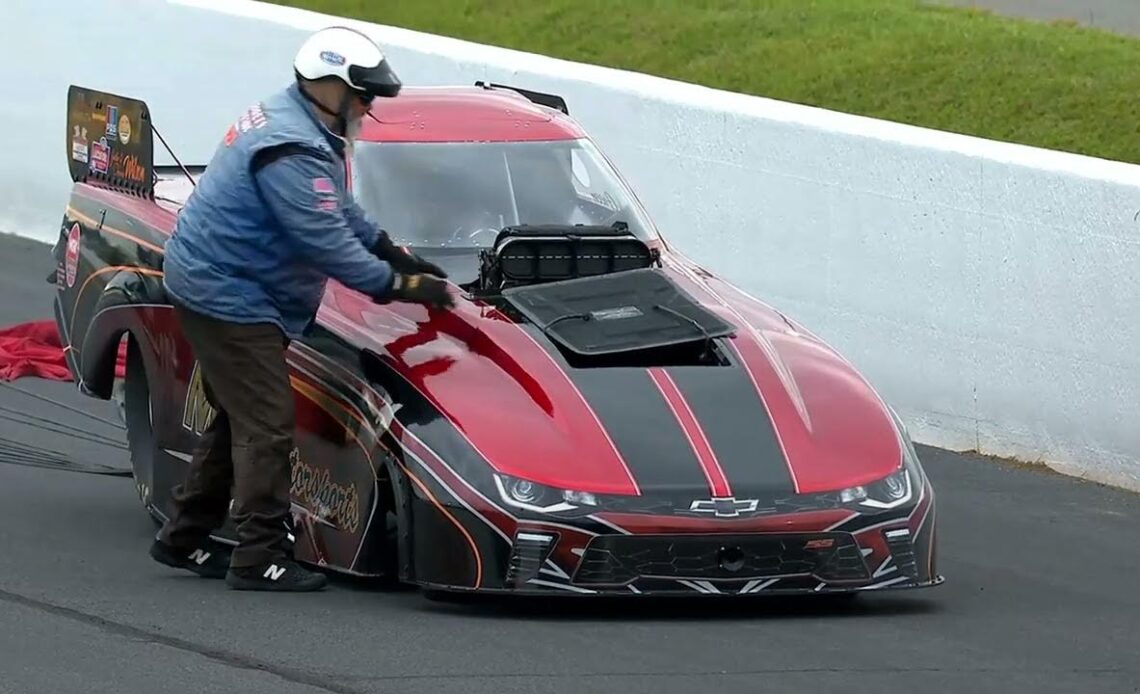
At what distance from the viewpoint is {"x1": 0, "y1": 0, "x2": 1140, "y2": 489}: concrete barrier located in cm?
968

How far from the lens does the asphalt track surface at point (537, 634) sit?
19.5 ft

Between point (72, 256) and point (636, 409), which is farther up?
point (636, 409)

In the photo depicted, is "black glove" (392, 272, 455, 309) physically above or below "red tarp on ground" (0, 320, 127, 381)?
above

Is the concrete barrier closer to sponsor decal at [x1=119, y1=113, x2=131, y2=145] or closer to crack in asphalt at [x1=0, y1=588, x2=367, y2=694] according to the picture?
sponsor decal at [x1=119, y1=113, x2=131, y2=145]

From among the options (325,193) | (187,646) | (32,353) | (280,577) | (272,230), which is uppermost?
(325,193)

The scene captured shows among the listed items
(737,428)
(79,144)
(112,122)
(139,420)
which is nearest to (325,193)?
(737,428)

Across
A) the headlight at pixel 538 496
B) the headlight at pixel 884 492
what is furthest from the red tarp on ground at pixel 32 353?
the headlight at pixel 884 492

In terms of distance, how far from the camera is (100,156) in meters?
8.85

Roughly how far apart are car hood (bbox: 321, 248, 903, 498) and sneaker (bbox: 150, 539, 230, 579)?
0.86 meters

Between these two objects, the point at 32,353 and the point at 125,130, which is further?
the point at 32,353

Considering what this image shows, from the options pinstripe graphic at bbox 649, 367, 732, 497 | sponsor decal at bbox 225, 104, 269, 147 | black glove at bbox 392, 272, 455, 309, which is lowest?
pinstripe graphic at bbox 649, 367, 732, 497

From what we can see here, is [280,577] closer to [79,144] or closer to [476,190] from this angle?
[476,190]

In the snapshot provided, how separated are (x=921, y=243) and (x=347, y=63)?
13.8ft

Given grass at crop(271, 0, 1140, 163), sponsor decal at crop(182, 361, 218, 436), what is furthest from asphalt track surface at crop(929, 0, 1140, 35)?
sponsor decal at crop(182, 361, 218, 436)
